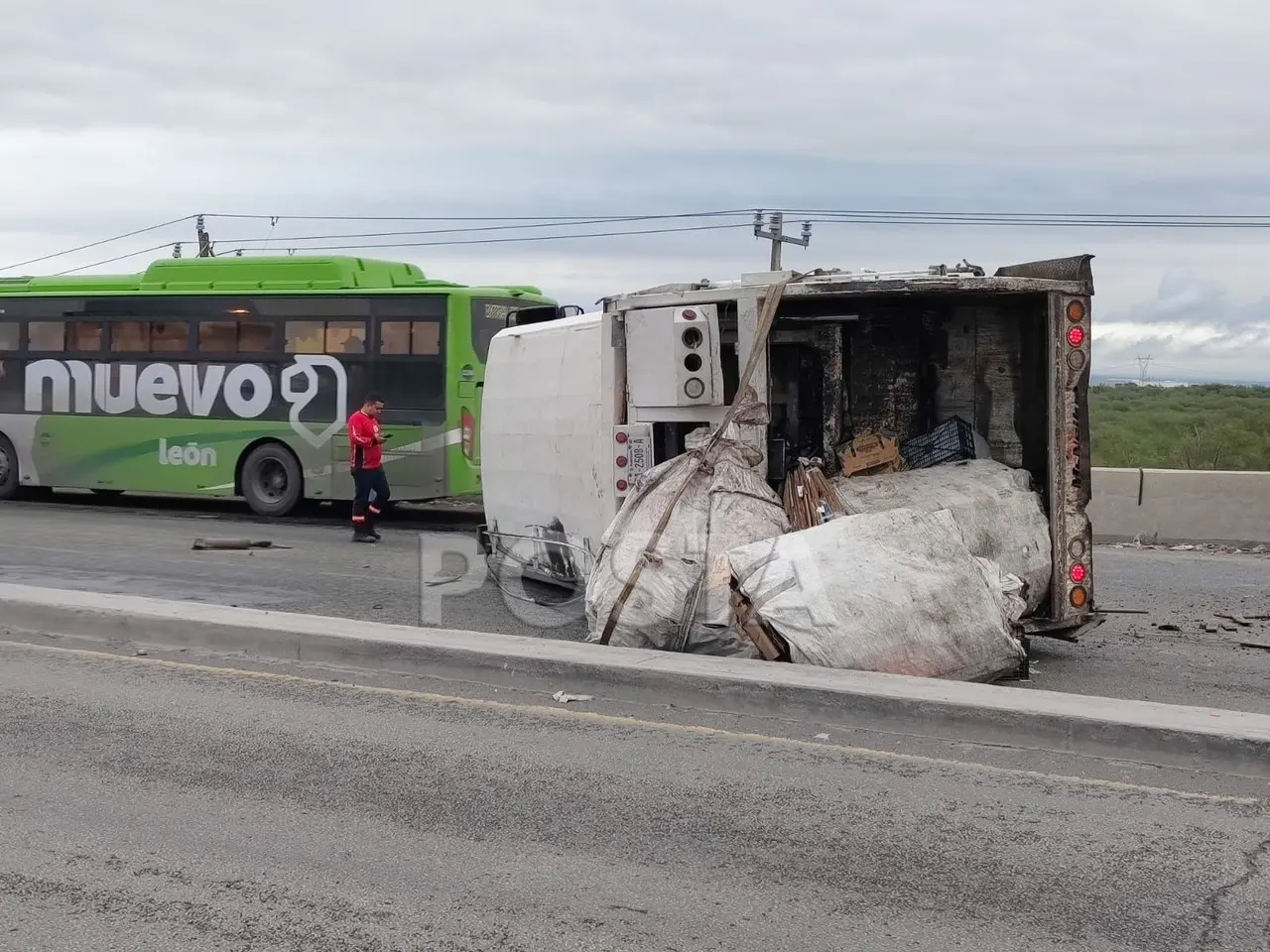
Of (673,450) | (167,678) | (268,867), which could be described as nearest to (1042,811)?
(268,867)

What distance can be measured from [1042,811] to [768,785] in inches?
43.4

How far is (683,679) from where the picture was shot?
306 inches

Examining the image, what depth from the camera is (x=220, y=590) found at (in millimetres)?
12719

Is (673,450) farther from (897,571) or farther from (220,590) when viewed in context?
(220,590)

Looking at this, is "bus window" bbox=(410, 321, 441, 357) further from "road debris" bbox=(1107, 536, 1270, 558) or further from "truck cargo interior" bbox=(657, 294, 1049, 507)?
"truck cargo interior" bbox=(657, 294, 1049, 507)

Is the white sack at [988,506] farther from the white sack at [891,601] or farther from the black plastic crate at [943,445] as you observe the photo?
the white sack at [891,601]

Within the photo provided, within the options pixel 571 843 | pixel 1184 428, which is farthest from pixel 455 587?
pixel 1184 428

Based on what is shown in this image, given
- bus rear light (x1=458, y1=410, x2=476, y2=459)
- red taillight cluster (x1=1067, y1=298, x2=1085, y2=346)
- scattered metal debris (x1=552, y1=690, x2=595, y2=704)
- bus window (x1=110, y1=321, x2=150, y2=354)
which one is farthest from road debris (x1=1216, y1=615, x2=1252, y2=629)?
bus window (x1=110, y1=321, x2=150, y2=354)

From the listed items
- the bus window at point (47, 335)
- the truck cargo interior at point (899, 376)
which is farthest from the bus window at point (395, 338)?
the truck cargo interior at point (899, 376)

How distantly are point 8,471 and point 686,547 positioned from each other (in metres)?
17.0

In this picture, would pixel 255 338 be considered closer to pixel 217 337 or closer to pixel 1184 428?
pixel 217 337

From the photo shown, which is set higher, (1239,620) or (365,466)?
(365,466)

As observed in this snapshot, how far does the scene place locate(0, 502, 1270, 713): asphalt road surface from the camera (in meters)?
9.05

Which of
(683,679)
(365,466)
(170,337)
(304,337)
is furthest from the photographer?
(170,337)
